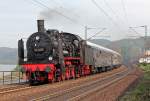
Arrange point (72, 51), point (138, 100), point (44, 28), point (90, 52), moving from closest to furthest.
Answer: point (138, 100)
point (44, 28)
point (72, 51)
point (90, 52)

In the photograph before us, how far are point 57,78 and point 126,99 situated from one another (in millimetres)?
13364

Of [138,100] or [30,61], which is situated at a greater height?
[30,61]

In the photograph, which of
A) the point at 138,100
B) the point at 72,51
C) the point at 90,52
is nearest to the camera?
the point at 138,100

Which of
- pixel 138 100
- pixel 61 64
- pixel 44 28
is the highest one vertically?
pixel 44 28

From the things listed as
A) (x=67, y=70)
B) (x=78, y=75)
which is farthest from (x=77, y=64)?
(x=67, y=70)

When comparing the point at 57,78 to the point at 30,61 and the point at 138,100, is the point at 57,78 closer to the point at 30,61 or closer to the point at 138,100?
the point at 30,61

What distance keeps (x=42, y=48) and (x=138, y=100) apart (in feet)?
46.6

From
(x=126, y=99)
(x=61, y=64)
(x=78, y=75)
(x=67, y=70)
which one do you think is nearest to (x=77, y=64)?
(x=78, y=75)

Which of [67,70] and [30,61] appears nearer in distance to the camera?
[30,61]

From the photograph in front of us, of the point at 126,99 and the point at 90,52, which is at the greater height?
the point at 90,52

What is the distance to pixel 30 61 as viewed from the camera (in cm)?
3091

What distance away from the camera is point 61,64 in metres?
31.3

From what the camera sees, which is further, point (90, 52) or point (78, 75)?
point (90, 52)

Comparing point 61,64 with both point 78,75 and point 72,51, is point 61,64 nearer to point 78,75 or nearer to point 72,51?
point 72,51
